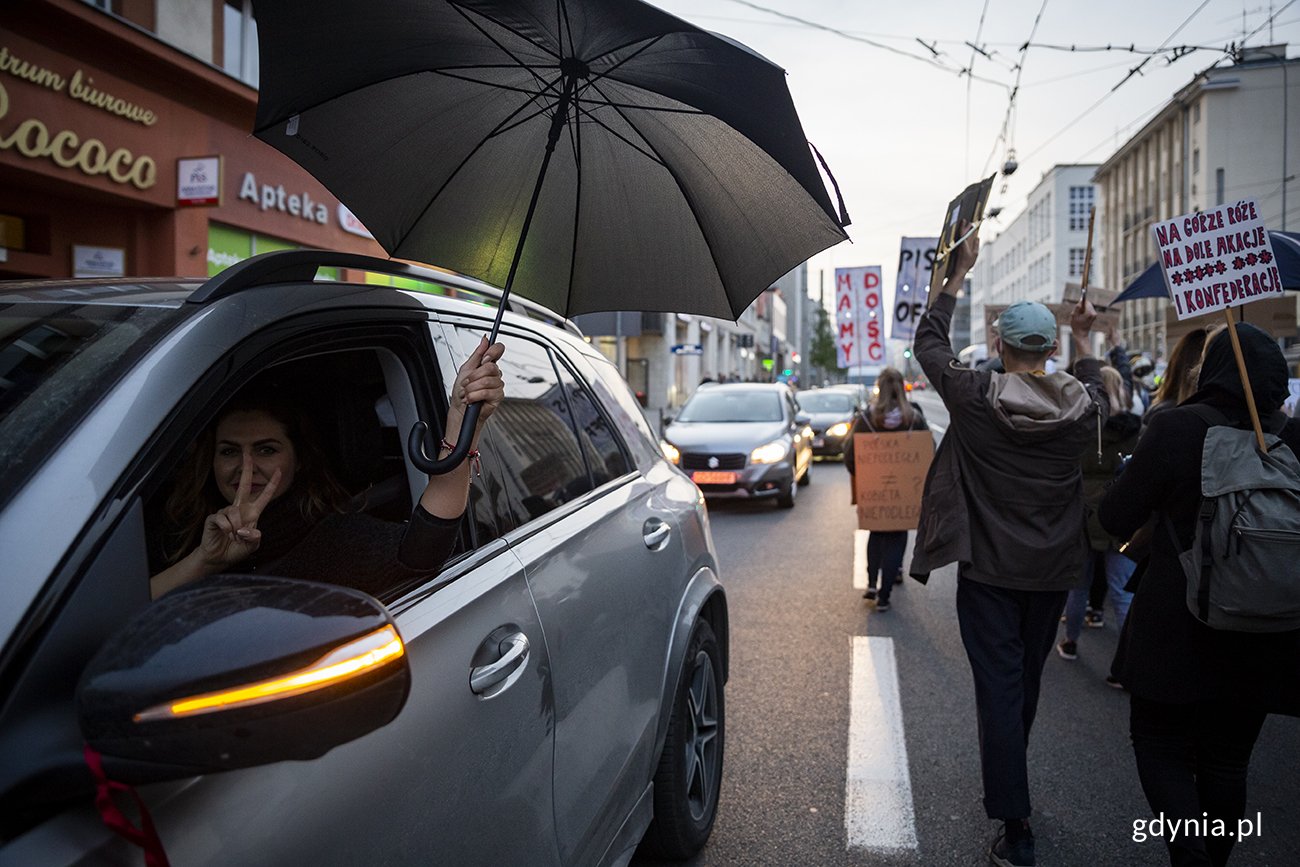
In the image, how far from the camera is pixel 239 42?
13617 millimetres

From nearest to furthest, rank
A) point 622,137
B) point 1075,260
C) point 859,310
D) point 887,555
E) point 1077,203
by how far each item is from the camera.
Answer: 1. point 622,137
2. point 887,555
3. point 859,310
4. point 1075,260
5. point 1077,203

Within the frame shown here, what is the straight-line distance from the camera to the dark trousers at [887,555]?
6.76 meters

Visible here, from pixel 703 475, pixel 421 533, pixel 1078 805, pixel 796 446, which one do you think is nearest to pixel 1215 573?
pixel 1078 805

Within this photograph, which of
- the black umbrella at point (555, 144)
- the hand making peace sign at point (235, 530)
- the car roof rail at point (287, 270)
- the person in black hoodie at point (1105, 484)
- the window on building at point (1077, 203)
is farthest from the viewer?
the window on building at point (1077, 203)

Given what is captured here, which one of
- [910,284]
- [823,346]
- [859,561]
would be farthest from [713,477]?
[823,346]

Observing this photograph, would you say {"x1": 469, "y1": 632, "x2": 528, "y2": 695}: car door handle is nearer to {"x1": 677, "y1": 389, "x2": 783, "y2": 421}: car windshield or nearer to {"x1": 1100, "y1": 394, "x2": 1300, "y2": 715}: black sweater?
{"x1": 1100, "y1": 394, "x2": 1300, "y2": 715}: black sweater

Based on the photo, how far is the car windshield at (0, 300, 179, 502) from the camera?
1282 millimetres

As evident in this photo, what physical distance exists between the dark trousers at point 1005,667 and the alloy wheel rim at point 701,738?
93 centimetres

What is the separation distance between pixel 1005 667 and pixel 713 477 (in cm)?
856

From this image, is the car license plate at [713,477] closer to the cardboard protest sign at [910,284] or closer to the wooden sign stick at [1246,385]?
the cardboard protest sign at [910,284]

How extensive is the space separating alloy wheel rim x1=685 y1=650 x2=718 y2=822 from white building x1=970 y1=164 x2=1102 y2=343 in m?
65.7

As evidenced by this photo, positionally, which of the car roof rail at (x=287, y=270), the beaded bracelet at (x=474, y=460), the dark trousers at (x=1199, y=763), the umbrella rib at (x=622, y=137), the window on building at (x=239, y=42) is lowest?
the dark trousers at (x=1199, y=763)

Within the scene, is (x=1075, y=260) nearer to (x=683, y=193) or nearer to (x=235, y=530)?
(x=683, y=193)

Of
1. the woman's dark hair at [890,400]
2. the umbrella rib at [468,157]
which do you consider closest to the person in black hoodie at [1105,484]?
the woman's dark hair at [890,400]
